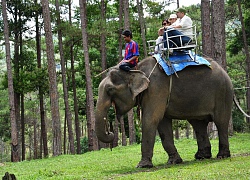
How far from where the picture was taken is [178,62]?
11.3 m

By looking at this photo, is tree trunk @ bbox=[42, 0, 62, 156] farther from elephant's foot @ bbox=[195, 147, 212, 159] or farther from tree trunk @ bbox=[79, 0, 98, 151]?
elephant's foot @ bbox=[195, 147, 212, 159]

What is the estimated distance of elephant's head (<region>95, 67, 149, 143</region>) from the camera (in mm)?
10680

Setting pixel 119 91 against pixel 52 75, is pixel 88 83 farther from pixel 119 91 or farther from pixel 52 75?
pixel 119 91

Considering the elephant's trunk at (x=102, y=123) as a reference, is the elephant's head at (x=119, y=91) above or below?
above

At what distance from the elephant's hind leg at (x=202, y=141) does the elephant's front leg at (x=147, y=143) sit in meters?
2.01

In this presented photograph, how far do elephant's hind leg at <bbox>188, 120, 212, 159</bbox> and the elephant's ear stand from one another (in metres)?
2.70

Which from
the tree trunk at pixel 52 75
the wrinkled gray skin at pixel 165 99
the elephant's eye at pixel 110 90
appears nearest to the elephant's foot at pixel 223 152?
the wrinkled gray skin at pixel 165 99

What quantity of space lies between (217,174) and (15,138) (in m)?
17.4

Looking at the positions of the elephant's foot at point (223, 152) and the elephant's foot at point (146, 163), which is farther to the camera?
the elephant's foot at point (223, 152)

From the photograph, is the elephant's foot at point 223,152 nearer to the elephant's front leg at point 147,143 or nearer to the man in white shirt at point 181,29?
the elephant's front leg at point 147,143

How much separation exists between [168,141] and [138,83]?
6.51ft

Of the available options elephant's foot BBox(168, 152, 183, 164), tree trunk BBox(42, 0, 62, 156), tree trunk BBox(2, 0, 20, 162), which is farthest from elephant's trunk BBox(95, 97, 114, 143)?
tree trunk BBox(2, 0, 20, 162)

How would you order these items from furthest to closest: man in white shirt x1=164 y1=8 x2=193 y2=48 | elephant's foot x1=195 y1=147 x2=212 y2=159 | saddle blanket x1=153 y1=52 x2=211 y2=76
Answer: elephant's foot x1=195 y1=147 x2=212 y2=159 → man in white shirt x1=164 y1=8 x2=193 y2=48 → saddle blanket x1=153 y1=52 x2=211 y2=76

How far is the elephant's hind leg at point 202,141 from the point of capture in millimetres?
12445
